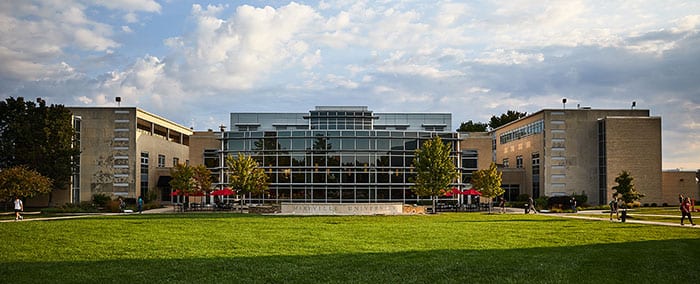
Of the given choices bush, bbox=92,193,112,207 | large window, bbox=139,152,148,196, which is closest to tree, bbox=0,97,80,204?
bush, bbox=92,193,112,207

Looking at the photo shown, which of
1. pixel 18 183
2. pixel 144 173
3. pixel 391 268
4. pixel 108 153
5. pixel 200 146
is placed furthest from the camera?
pixel 144 173

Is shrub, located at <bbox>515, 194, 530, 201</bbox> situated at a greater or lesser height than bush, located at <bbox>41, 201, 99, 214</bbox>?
greater

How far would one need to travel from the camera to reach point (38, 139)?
54031 millimetres

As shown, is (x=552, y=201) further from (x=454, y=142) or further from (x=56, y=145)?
(x=56, y=145)

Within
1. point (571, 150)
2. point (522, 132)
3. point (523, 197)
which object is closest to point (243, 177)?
point (523, 197)

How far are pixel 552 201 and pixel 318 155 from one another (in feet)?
77.6

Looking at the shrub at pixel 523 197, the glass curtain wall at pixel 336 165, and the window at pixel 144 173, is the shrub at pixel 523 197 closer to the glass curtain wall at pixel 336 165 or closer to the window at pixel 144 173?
the glass curtain wall at pixel 336 165

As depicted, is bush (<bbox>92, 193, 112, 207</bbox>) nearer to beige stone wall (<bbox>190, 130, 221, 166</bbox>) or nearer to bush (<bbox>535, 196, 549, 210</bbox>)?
beige stone wall (<bbox>190, 130, 221, 166</bbox>)

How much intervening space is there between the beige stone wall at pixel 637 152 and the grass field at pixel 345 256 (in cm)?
3497

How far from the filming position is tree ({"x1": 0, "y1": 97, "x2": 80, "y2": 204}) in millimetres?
53531

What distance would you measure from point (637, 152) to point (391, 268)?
52322 millimetres

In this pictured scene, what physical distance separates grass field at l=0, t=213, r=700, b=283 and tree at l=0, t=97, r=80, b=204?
31.5 metres

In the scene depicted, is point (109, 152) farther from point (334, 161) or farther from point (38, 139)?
point (334, 161)

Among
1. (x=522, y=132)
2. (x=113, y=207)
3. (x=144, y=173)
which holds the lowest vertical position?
(x=113, y=207)
